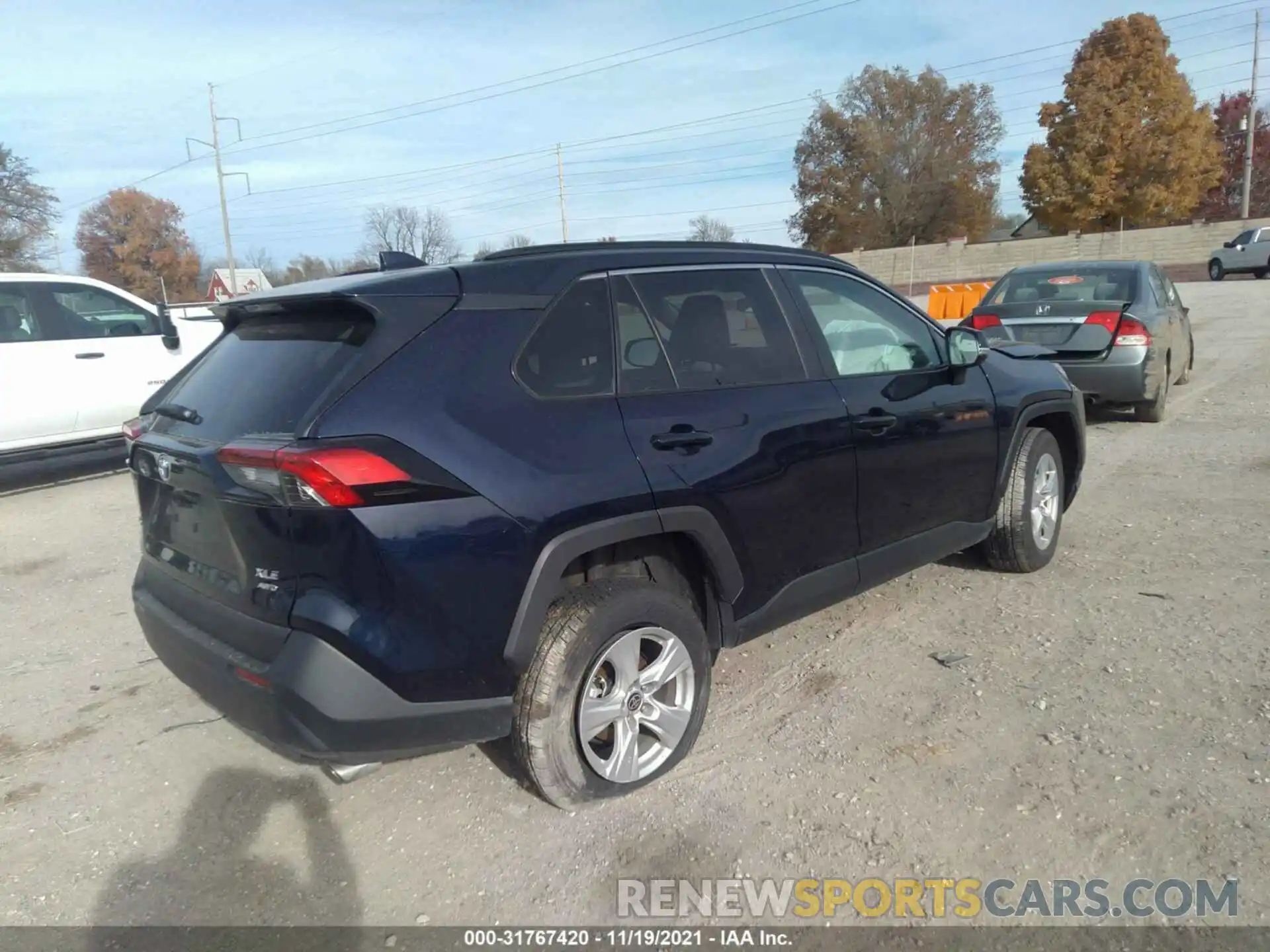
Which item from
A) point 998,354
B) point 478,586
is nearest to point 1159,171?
point 998,354

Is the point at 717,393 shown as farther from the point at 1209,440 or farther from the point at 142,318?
the point at 142,318

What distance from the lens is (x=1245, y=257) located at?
1252 inches

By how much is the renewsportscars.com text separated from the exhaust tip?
3.16 feet

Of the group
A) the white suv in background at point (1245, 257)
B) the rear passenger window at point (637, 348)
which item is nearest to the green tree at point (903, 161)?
the white suv in background at point (1245, 257)

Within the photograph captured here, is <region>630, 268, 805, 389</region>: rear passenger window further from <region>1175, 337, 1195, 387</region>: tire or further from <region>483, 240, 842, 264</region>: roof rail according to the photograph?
<region>1175, 337, 1195, 387</region>: tire

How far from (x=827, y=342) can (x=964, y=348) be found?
3.02ft

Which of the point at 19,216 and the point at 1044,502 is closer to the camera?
the point at 1044,502

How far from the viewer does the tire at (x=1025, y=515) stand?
15.2 feet

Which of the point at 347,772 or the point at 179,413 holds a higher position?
the point at 179,413

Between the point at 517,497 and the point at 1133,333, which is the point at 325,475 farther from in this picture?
the point at 1133,333

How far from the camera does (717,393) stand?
127 inches

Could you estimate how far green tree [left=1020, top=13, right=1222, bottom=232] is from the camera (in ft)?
150

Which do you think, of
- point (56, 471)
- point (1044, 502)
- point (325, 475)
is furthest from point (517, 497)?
point (56, 471)

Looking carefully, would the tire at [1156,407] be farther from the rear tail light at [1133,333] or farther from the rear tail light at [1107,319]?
the rear tail light at [1107,319]
